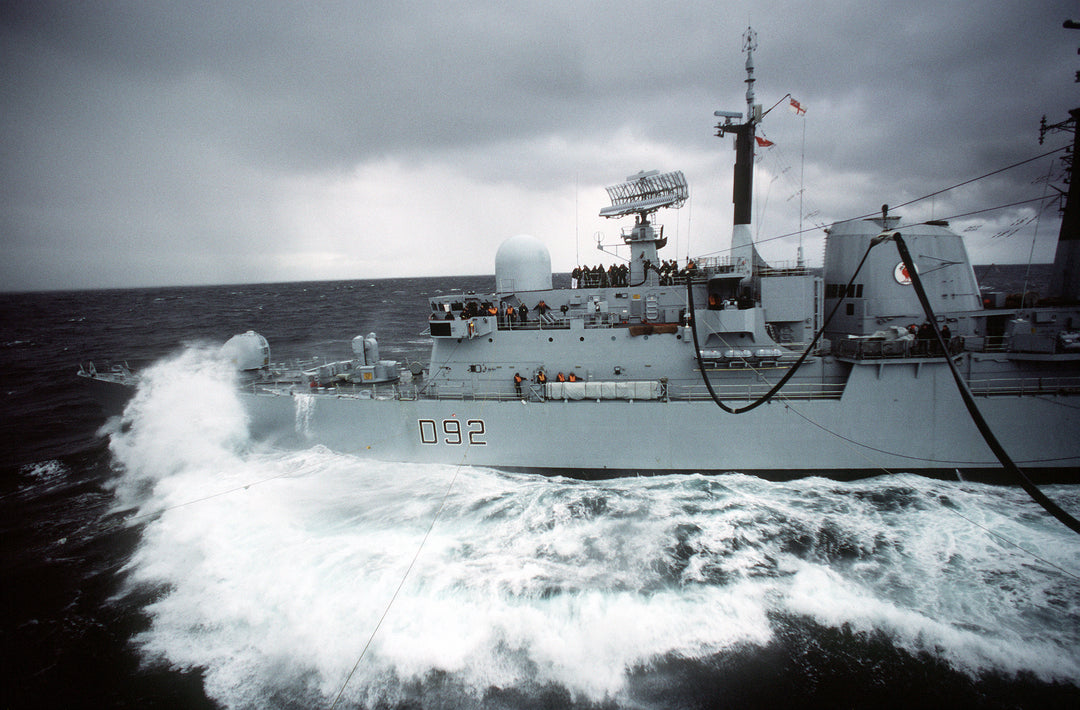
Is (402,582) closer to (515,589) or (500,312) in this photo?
(515,589)

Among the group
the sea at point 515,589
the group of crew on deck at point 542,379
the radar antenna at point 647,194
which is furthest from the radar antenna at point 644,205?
the sea at point 515,589

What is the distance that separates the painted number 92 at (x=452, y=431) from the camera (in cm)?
1253

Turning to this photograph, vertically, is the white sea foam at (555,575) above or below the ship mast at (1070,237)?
below

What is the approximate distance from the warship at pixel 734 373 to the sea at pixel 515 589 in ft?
2.37

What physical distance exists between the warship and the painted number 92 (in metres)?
0.04

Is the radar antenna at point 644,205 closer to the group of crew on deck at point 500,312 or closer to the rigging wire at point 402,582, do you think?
the group of crew on deck at point 500,312

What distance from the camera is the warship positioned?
439 inches

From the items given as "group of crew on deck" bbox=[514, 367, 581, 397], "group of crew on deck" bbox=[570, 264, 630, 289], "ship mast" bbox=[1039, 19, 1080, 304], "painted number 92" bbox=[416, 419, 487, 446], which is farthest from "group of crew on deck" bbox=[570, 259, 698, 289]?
"ship mast" bbox=[1039, 19, 1080, 304]

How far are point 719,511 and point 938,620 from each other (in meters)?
4.00

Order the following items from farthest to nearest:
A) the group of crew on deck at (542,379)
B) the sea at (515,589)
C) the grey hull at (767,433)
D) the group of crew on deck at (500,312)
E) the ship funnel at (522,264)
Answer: the ship funnel at (522,264)
the group of crew on deck at (500,312)
the group of crew on deck at (542,379)
the grey hull at (767,433)
the sea at (515,589)

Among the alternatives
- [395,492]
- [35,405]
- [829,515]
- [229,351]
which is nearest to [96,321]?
[35,405]

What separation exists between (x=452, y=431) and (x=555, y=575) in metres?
5.25

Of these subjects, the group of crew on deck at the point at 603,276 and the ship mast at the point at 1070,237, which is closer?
the ship mast at the point at 1070,237

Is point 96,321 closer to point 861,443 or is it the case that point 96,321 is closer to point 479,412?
point 479,412
